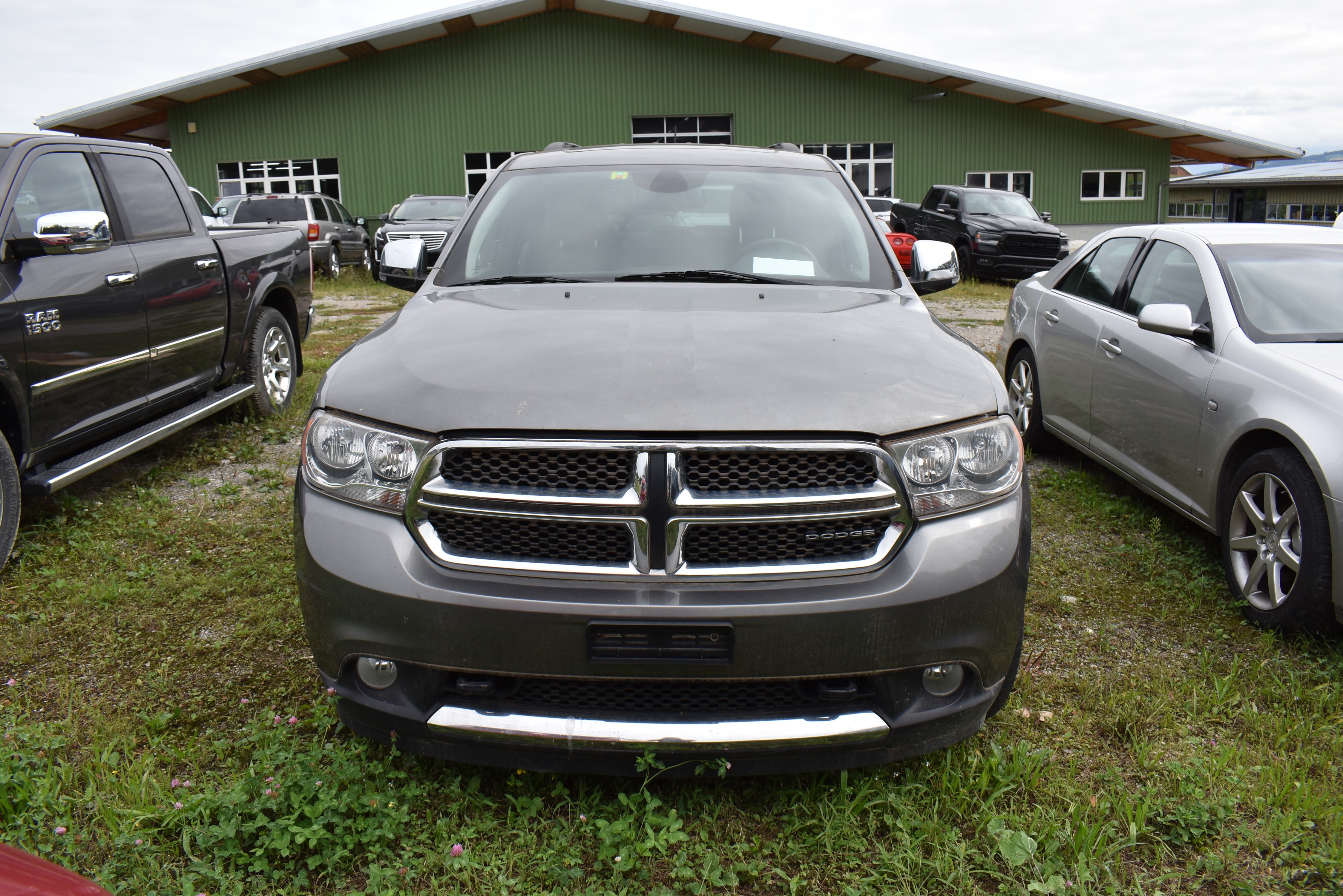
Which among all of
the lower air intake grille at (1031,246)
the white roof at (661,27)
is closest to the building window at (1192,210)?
the white roof at (661,27)

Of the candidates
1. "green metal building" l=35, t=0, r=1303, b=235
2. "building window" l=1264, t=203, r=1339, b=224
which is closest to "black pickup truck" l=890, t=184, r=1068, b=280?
"green metal building" l=35, t=0, r=1303, b=235

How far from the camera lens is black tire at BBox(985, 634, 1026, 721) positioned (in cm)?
239

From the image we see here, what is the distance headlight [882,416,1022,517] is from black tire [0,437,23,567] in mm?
3540

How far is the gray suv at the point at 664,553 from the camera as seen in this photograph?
2115 millimetres

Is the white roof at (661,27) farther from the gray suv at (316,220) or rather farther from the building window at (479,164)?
the gray suv at (316,220)

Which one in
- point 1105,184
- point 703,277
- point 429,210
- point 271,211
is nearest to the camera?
point 703,277

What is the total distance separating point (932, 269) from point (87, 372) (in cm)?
382

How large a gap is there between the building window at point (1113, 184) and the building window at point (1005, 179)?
6.15 ft

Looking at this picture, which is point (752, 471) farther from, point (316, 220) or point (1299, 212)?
point (1299, 212)

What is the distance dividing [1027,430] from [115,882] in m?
5.31

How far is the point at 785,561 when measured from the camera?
2.17m

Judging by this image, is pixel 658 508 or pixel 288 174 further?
pixel 288 174

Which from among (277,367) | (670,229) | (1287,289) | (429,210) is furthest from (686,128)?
(670,229)

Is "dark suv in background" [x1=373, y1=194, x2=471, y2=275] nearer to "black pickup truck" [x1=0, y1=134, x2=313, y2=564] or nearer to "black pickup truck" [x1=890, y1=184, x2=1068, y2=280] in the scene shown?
"black pickup truck" [x1=890, y1=184, x2=1068, y2=280]
